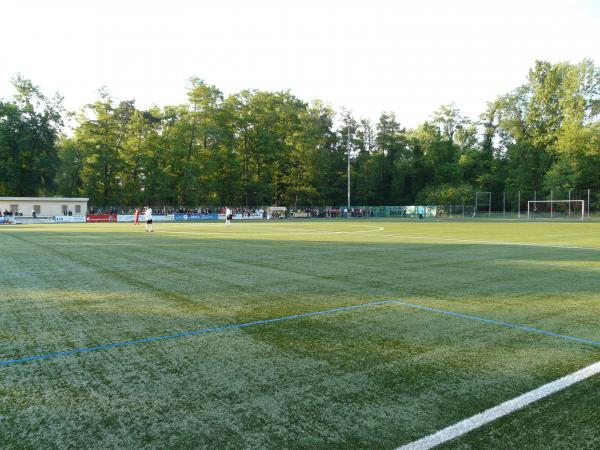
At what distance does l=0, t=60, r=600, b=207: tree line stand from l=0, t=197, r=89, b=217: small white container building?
451 inches

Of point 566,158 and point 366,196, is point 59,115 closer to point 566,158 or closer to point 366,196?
point 366,196

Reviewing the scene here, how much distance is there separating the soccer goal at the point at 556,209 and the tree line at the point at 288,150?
5.48 m

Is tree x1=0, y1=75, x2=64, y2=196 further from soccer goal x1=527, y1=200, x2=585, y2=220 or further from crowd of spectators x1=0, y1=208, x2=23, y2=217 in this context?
soccer goal x1=527, y1=200, x2=585, y2=220

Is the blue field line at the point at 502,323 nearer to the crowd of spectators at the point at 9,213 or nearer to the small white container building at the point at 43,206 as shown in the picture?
the crowd of spectators at the point at 9,213

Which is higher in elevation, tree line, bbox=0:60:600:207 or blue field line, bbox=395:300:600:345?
tree line, bbox=0:60:600:207

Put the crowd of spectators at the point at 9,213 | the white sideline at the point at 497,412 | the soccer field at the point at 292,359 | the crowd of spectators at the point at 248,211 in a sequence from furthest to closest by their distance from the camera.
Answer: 1. the crowd of spectators at the point at 248,211
2. the crowd of spectators at the point at 9,213
3. the soccer field at the point at 292,359
4. the white sideline at the point at 497,412

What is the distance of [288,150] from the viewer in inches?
3221

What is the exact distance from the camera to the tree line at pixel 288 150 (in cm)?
6406

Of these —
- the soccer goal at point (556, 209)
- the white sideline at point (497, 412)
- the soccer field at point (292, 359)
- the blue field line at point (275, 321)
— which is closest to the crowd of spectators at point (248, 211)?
the soccer goal at point (556, 209)

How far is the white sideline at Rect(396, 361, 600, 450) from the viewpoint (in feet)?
9.19

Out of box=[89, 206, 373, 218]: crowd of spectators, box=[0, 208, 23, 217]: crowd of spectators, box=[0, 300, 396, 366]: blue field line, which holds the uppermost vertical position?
box=[89, 206, 373, 218]: crowd of spectators

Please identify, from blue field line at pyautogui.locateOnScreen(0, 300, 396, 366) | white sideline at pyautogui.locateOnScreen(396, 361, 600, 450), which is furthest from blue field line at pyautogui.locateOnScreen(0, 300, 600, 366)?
white sideline at pyautogui.locateOnScreen(396, 361, 600, 450)

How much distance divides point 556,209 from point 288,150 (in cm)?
4614

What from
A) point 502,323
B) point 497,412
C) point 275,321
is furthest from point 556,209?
point 497,412
